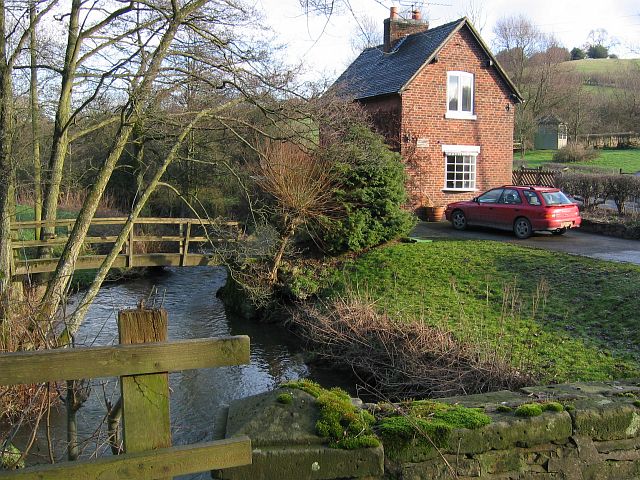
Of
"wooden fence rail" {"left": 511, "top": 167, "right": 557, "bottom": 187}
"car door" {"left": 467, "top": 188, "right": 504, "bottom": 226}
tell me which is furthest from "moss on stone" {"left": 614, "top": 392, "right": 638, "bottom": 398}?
"wooden fence rail" {"left": 511, "top": 167, "right": 557, "bottom": 187}

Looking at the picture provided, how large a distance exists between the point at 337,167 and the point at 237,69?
7.08 metres

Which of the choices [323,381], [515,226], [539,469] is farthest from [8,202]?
[515,226]

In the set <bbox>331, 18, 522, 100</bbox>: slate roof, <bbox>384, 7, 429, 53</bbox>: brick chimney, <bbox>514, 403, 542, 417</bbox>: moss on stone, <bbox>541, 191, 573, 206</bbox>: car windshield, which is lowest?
<bbox>514, 403, 542, 417</bbox>: moss on stone

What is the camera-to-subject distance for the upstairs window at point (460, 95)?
81.5ft

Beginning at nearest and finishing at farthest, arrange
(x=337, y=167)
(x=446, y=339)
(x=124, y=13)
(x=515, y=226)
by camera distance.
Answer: (x=446, y=339), (x=124, y=13), (x=337, y=167), (x=515, y=226)

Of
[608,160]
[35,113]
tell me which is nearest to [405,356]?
[35,113]

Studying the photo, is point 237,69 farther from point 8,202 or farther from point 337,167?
point 337,167

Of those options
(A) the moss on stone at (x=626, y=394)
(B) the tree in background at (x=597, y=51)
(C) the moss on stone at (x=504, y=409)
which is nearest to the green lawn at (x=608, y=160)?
(A) the moss on stone at (x=626, y=394)

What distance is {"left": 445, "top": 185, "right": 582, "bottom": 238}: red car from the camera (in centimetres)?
1898

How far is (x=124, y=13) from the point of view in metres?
11.2

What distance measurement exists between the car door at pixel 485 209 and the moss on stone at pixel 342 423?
55.9 ft

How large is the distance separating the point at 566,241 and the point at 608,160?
1208 inches

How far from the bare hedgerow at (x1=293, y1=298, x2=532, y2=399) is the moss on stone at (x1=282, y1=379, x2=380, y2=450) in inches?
170

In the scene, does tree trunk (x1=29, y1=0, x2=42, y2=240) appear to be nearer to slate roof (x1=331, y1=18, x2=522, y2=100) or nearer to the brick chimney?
slate roof (x1=331, y1=18, x2=522, y2=100)
